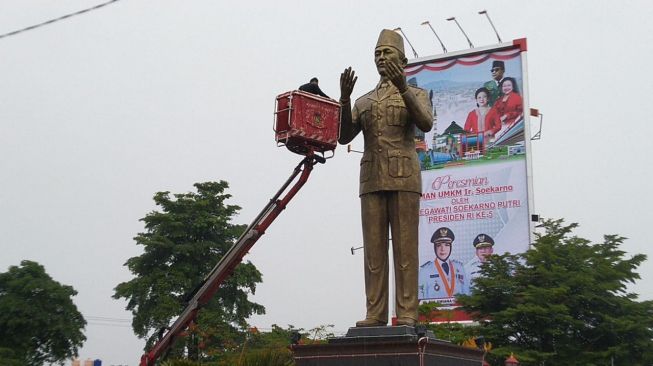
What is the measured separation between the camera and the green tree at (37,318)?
18594 millimetres

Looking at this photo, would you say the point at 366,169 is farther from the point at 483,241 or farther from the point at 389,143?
the point at 483,241

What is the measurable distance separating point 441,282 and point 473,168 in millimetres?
4481

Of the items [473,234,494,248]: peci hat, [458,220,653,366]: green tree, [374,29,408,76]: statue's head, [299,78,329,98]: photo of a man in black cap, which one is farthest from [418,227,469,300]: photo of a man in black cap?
[374,29,408,76]: statue's head

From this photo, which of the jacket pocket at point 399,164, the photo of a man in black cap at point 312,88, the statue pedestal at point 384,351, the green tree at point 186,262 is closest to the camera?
the statue pedestal at point 384,351

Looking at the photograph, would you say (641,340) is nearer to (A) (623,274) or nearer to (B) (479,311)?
(A) (623,274)

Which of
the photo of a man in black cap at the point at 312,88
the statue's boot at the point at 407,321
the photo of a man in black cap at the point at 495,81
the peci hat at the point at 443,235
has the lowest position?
the statue's boot at the point at 407,321

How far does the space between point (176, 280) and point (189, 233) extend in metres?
2.09

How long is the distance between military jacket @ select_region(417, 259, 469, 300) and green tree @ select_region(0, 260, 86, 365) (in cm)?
1420

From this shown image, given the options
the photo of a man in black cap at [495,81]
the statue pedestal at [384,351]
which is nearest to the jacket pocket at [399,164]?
the statue pedestal at [384,351]

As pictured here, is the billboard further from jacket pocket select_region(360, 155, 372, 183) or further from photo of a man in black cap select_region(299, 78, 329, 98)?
jacket pocket select_region(360, 155, 372, 183)

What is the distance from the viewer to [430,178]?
30906 millimetres

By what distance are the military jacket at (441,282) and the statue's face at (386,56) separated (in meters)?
22.1

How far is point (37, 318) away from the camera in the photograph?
18.7m

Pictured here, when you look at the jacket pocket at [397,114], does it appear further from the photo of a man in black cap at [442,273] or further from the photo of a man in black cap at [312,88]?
the photo of a man in black cap at [442,273]
